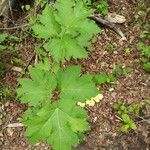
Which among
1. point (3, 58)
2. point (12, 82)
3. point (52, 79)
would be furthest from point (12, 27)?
point (52, 79)

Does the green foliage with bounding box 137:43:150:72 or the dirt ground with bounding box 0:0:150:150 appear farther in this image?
the green foliage with bounding box 137:43:150:72

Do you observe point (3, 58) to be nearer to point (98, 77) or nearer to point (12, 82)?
point (12, 82)

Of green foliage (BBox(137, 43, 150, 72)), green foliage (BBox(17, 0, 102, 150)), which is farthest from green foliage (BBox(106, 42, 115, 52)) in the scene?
green foliage (BBox(17, 0, 102, 150))

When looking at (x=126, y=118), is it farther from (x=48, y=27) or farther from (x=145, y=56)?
(x=48, y=27)

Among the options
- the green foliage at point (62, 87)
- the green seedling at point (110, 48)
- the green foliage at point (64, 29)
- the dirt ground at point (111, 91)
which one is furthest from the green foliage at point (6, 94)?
the green seedling at point (110, 48)

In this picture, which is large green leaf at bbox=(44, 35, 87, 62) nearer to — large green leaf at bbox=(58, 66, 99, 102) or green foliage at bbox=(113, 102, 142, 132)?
large green leaf at bbox=(58, 66, 99, 102)

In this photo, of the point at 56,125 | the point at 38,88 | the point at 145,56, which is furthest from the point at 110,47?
the point at 56,125

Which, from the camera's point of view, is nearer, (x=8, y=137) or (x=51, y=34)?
(x=51, y=34)
